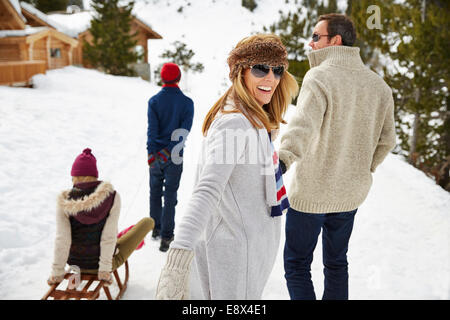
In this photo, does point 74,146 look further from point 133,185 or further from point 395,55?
point 395,55

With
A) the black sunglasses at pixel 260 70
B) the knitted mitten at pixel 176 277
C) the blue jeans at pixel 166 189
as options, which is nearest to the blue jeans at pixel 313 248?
the black sunglasses at pixel 260 70

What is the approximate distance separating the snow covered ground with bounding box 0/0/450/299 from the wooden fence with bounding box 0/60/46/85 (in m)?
1.07

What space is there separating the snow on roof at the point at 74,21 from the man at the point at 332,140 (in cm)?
2619

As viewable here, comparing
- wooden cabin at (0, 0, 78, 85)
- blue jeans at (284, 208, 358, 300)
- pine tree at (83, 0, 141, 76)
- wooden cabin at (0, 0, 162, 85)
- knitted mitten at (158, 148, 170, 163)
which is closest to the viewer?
blue jeans at (284, 208, 358, 300)

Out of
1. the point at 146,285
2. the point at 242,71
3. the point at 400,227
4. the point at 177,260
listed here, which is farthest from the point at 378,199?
the point at 177,260

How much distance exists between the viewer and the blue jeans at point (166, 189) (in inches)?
147

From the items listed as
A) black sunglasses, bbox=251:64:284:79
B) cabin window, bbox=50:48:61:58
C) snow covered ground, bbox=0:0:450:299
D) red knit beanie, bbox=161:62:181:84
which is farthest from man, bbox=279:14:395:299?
cabin window, bbox=50:48:61:58

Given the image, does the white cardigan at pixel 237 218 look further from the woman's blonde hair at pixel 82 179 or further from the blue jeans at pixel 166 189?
the blue jeans at pixel 166 189

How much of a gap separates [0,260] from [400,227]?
463 cm

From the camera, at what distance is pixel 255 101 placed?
1507 millimetres

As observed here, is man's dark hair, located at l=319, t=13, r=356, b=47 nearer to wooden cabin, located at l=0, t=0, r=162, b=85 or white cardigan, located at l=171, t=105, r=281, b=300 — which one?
white cardigan, located at l=171, t=105, r=281, b=300

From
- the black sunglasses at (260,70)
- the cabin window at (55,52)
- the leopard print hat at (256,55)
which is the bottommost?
the black sunglasses at (260,70)

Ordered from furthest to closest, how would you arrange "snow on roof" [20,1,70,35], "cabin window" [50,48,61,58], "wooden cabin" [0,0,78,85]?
"cabin window" [50,48,61,58] < "snow on roof" [20,1,70,35] < "wooden cabin" [0,0,78,85]

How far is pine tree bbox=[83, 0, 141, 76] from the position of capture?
20.2 m
